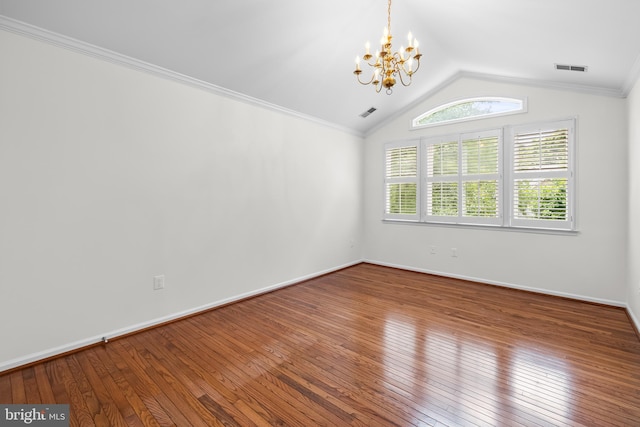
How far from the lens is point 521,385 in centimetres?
211

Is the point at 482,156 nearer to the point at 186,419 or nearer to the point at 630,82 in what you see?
the point at 630,82

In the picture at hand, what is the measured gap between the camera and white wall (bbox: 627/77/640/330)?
3004 mm

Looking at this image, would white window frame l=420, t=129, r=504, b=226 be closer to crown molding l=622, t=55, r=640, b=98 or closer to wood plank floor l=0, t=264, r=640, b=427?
crown molding l=622, t=55, r=640, b=98

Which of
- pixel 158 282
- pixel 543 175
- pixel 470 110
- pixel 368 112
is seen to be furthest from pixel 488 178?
pixel 158 282

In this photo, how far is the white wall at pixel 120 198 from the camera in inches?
91.4

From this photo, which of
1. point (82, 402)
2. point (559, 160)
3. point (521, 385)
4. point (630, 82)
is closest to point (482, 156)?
point (559, 160)

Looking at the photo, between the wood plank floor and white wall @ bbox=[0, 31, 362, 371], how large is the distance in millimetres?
356

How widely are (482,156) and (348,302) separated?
2.98m

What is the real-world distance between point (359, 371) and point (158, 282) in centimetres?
217

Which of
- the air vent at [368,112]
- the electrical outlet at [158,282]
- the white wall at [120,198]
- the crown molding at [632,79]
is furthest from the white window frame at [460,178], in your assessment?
the electrical outlet at [158,282]

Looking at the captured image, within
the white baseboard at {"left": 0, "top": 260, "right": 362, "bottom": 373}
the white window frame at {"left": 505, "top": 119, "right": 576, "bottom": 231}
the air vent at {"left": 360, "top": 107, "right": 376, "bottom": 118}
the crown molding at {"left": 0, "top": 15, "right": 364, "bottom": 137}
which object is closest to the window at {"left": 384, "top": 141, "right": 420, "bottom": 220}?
the air vent at {"left": 360, "top": 107, "right": 376, "bottom": 118}

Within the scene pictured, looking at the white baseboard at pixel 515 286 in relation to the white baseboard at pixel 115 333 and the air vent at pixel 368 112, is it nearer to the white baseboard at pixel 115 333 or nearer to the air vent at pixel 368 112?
the white baseboard at pixel 115 333

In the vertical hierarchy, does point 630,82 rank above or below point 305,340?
Result: above

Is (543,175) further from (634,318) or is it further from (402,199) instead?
(402,199)
